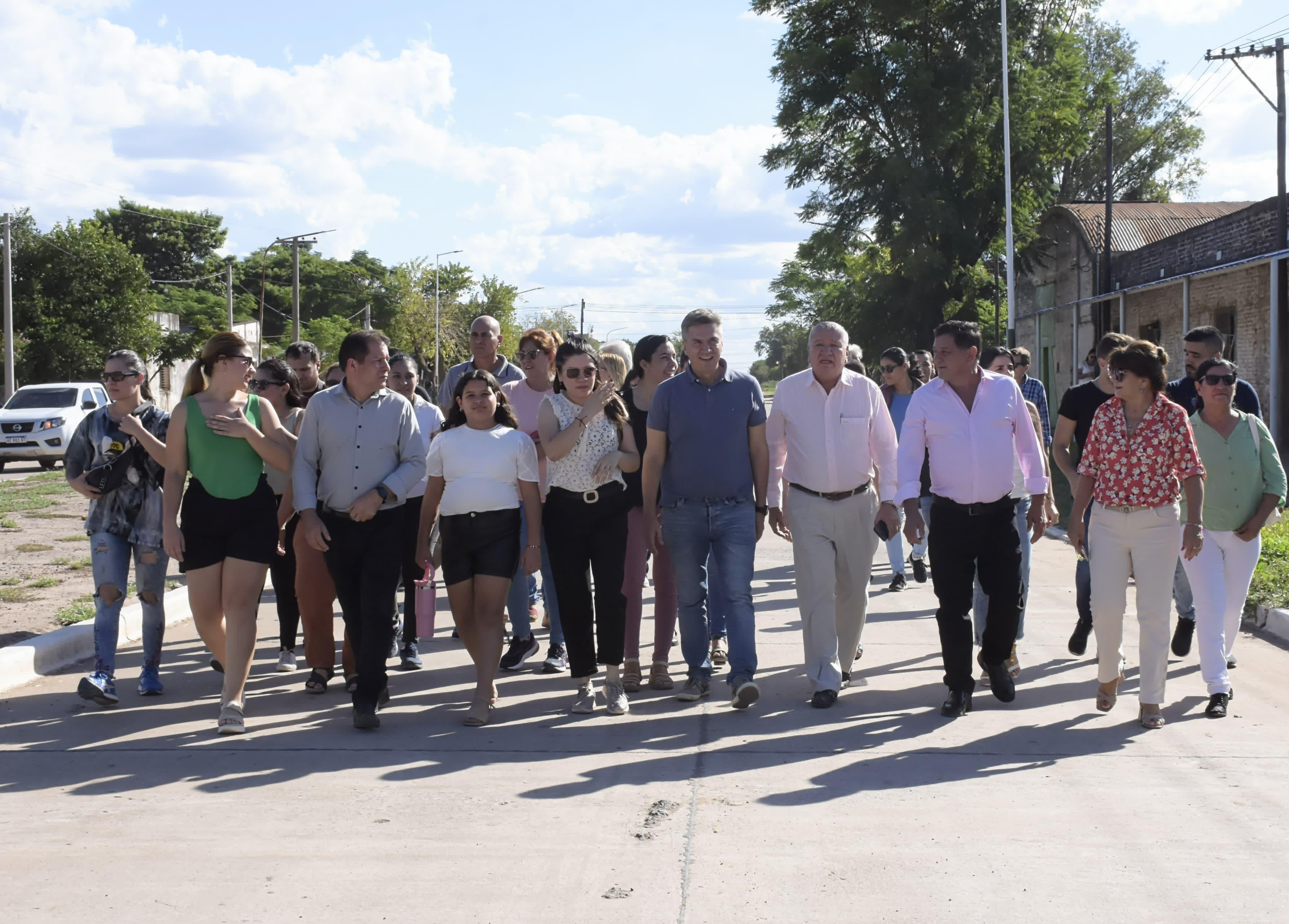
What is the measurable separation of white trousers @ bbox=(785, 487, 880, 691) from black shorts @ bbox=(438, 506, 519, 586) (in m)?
1.45

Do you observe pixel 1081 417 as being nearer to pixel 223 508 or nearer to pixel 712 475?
Answer: pixel 712 475

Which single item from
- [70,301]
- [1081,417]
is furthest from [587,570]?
[70,301]

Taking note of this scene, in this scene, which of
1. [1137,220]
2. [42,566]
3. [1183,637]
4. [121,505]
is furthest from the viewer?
[1137,220]

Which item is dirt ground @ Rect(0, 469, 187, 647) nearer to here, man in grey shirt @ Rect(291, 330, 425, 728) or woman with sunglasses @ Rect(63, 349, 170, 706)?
woman with sunglasses @ Rect(63, 349, 170, 706)

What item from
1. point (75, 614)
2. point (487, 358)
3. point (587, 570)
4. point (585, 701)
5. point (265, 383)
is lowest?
point (585, 701)

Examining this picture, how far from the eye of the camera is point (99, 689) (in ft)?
22.5

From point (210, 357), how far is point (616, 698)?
2.66 m

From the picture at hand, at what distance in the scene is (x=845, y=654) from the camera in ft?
23.8

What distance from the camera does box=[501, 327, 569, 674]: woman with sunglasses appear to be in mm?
7930

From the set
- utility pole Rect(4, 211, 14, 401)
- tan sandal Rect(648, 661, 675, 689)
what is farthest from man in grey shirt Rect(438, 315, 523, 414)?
utility pole Rect(4, 211, 14, 401)

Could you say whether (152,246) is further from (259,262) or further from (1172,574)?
(1172,574)

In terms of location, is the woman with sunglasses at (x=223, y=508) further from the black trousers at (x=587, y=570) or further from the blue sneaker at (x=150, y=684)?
the black trousers at (x=587, y=570)

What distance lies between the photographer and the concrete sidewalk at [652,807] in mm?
4121

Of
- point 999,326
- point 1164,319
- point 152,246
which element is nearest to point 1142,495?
point 1164,319
